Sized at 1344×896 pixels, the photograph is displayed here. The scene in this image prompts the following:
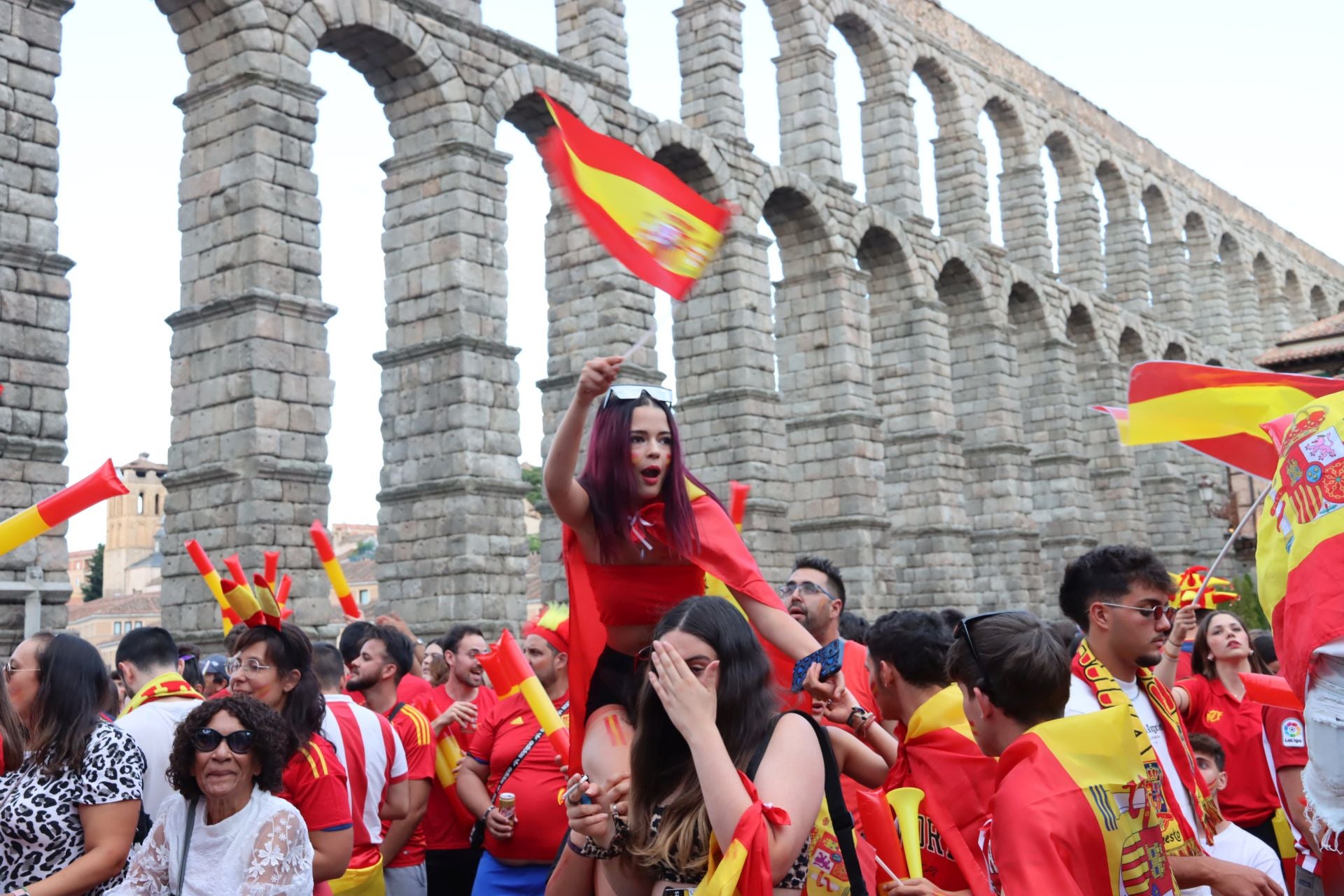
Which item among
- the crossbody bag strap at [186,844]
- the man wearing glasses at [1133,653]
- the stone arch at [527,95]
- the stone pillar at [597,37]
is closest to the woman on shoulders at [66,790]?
the crossbody bag strap at [186,844]

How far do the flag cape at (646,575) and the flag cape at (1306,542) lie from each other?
1.27 metres

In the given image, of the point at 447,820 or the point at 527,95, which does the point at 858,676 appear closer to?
the point at 447,820

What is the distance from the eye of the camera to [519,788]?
535 centimetres

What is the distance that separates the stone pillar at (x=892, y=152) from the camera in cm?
2489

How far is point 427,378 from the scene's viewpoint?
621 inches

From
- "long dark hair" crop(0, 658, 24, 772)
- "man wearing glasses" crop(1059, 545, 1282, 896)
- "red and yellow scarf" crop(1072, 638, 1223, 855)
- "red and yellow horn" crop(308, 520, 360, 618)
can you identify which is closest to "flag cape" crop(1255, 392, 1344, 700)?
"red and yellow scarf" crop(1072, 638, 1223, 855)

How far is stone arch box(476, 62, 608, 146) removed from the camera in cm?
1645

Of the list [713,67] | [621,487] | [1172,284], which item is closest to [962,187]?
[713,67]

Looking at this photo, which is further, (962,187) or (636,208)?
(962,187)

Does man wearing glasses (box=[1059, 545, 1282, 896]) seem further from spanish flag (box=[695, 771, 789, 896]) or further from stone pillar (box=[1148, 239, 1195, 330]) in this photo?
stone pillar (box=[1148, 239, 1195, 330])

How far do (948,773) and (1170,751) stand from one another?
1.00 m

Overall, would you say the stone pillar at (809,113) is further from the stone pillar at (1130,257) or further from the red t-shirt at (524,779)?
the red t-shirt at (524,779)

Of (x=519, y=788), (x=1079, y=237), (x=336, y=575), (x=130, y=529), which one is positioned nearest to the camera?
(x=519, y=788)

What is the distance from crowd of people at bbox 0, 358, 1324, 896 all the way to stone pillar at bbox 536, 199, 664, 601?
11986 mm
